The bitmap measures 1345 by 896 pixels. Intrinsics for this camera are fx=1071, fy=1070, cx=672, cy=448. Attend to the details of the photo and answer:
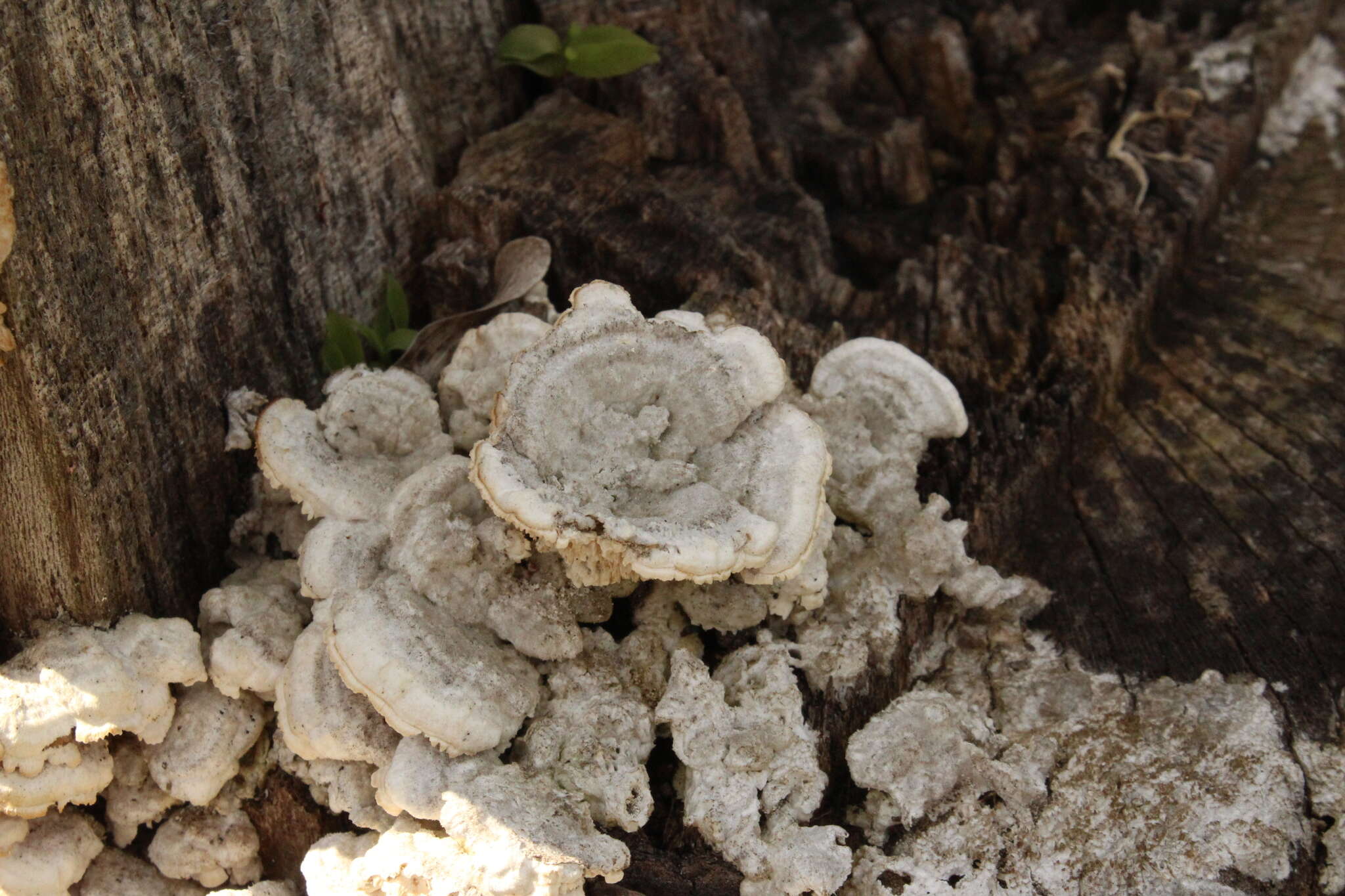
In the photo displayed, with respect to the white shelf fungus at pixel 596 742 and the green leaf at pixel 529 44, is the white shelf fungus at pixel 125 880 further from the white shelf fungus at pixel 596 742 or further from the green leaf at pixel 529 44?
the green leaf at pixel 529 44

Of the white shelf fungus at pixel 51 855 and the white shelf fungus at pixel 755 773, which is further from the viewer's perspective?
the white shelf fungus at pixel 51 855

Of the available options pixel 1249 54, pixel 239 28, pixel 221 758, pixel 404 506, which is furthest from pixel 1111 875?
pixel 1249 54

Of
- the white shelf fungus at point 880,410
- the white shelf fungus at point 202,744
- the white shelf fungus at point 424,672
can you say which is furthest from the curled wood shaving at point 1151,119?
the white shelf fungus at point 202,744

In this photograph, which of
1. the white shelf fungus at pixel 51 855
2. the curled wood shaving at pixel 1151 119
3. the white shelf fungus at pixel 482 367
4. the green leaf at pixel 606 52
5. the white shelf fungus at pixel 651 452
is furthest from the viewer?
the curled wood shaving at pixel 1151 119

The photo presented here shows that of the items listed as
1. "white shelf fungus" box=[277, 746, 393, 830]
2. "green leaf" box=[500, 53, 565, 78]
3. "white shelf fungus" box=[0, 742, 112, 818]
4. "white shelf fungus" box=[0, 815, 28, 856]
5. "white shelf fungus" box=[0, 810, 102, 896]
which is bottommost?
"white shelf fungus" box=[0, 810, 102, 896]

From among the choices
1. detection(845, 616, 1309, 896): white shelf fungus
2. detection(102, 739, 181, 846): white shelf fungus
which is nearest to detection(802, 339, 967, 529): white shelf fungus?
detection(845, 616, 1309, 896): white shelf fungus

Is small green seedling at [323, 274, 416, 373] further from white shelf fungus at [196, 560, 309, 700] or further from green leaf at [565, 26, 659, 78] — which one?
green leaf at [565, 26, 659, 78]

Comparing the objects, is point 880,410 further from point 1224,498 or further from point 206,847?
point 206,847
